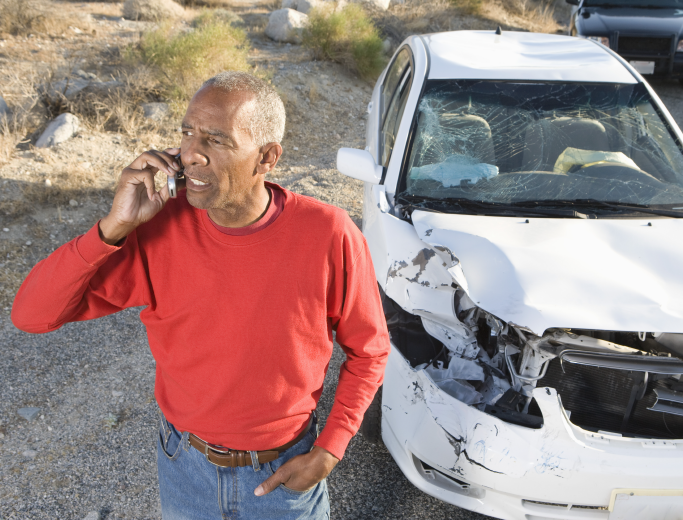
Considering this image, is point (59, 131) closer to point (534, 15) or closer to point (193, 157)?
point (193, 157)

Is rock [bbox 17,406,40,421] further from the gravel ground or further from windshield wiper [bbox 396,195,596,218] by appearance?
windshield wiper [bbox 396,195,596,218]

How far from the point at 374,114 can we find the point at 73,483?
3314 mm

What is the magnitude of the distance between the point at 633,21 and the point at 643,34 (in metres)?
0.30

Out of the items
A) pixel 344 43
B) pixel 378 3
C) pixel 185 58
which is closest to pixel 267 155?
pixel 185 58

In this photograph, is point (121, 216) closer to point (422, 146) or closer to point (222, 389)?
point (222, 389)

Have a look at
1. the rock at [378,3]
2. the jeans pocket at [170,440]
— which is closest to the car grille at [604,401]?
the jeans pocket at [170,440]

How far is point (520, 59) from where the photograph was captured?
355 cm

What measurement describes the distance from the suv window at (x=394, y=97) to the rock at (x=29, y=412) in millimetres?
2457

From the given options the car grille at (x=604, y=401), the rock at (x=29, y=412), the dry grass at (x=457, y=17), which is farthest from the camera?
the dry grass at (x=457, y=17)

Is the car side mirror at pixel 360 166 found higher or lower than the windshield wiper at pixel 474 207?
higher

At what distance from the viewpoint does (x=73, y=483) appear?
2654 millimetres

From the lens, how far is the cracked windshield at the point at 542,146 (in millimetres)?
2918

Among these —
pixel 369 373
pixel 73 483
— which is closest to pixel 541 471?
pixel 369 373

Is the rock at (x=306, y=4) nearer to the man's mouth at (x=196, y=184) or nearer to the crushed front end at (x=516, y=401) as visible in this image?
the crushed front end at (x=516, y=401)
